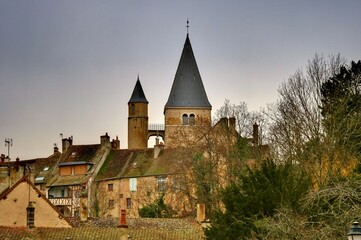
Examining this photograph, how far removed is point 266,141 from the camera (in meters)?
54.8

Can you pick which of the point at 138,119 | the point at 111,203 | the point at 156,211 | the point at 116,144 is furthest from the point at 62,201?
the point at 138,119

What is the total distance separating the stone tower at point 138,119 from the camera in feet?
356

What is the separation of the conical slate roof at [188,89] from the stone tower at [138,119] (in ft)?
9.51

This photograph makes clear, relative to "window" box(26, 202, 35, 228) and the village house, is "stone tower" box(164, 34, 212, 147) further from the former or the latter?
"window" box(26, 202, 35, 228)

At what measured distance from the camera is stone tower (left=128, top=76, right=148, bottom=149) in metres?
108

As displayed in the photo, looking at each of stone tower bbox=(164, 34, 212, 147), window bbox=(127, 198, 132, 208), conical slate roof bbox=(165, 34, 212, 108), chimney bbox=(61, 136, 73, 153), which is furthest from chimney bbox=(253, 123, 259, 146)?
conical slate roof bbox=(165, 34, 212, 108)

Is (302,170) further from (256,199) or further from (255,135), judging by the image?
(255,135)

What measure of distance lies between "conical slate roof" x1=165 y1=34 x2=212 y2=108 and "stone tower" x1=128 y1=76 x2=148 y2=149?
114 inches

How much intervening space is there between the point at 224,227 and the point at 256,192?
1.51 meters

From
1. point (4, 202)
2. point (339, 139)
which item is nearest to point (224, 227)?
point (339, 139)

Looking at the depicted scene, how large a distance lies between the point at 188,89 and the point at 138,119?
6385 millimetres

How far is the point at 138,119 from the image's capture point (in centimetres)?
10981

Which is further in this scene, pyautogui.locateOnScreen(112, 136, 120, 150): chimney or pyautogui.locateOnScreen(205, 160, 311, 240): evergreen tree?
pyautogui.locateOnScreen(112, 136, 120, 150): chimney

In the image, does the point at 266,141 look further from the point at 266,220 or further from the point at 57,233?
the point at 266,220
